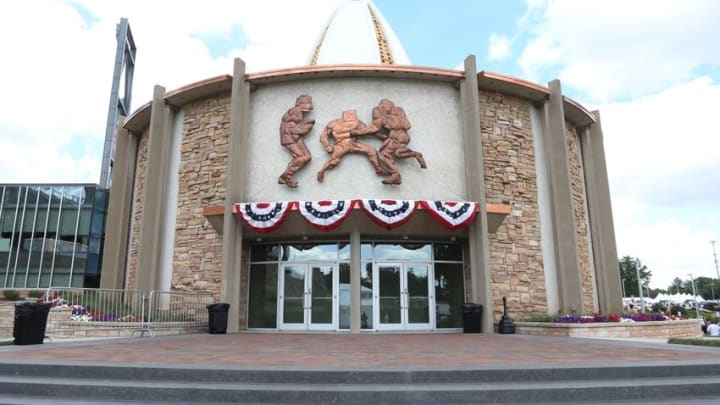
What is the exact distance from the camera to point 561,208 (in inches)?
643

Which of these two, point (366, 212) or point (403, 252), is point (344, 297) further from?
point (366, 212)

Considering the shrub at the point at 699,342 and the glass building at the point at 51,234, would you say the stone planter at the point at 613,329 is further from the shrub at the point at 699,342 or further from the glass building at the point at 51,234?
the glass building at the point at 51,234

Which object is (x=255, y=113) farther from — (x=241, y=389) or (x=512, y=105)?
(x=241, y=389)

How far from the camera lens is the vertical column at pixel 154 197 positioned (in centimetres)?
1673

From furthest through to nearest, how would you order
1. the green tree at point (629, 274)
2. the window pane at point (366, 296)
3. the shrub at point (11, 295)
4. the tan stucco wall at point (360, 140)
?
the green tree at point (629, 274) → the shrub at point (11, 295) → the tan stucco wall at point (360, 140) → the window pane at point (366, 296)

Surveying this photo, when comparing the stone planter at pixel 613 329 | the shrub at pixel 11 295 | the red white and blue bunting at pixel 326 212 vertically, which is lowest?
the stone planter at pixel 613 329

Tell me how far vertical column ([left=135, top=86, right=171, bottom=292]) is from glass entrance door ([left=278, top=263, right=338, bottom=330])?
4688mm

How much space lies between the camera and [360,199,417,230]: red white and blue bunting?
13969 millimetres

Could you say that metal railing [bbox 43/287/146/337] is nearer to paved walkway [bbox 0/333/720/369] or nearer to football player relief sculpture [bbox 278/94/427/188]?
paved walkway [bbox 0/333/720/369]

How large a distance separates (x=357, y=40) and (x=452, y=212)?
10867 mm

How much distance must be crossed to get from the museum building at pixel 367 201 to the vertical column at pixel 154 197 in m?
0.05

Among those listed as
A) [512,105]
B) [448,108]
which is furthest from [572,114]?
[448,108]

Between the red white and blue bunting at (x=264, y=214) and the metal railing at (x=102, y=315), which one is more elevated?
the red white and blue bunting at (x=264, y=214)

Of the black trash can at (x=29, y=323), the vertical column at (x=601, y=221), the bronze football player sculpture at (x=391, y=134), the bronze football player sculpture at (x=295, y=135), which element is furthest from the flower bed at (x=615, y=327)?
the black trash can at (x=29, y=323)
